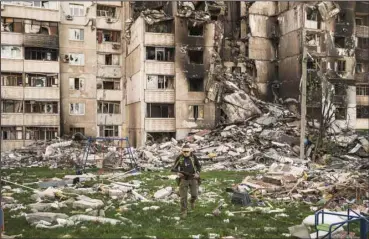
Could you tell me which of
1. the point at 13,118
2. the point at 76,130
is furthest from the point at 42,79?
the point at 76,130

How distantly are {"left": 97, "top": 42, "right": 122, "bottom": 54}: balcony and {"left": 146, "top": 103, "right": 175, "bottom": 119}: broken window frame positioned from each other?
8.51 metres

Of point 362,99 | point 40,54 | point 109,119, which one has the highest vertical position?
point 40,54

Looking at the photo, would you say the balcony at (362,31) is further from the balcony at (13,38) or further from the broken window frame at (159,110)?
the balcony at (13,38)

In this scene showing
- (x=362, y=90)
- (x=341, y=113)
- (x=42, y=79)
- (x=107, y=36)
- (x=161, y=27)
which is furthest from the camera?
(x=362, y=90)

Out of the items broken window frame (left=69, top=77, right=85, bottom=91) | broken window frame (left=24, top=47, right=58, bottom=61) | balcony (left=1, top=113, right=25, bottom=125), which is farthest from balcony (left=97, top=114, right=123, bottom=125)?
balcony (left=1, top=113, right=25, bottom=125)

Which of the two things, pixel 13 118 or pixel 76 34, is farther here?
pixel 76 34

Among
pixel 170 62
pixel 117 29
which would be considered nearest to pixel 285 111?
pixel 170 62

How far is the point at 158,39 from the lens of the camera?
35.8 meters

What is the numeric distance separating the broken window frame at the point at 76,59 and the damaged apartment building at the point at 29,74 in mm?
1517

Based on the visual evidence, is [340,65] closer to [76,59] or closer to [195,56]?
[195,56]

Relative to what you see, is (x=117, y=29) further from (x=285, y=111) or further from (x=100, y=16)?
(x=285, y=111)

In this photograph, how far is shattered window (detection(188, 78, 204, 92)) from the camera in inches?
1447

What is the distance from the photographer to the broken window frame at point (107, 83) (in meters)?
40.2

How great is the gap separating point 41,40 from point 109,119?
9654mm
